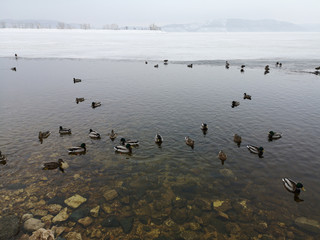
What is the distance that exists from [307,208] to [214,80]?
28632 millimetres

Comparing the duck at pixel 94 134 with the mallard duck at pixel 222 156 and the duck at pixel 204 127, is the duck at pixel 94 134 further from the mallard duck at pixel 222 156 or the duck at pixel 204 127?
the mallard duck at pixel 222 156

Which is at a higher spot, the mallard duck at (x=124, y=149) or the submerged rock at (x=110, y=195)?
the mallard duck at (x=124, y=149)

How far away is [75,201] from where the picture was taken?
1204 cm

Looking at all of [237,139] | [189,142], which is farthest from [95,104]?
[237,139]

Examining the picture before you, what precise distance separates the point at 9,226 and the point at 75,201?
2949 millimetres

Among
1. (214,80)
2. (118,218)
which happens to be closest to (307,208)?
(118,218)

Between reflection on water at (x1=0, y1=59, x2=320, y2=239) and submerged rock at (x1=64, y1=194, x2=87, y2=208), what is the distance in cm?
15

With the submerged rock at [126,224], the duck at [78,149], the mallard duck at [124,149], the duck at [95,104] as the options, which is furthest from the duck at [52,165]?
the duck at [95,104]

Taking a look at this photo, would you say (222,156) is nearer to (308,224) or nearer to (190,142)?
(190,142)

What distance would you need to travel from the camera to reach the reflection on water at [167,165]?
10.9 meters

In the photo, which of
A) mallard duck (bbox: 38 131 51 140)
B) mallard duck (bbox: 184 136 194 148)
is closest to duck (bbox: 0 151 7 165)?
mallard duck (bbox: 38 131 51 140)

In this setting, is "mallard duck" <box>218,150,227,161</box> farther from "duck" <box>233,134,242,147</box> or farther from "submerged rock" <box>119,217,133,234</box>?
"submerged rock" <box>119,217,133,234</box>

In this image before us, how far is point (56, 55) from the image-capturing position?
66.6m

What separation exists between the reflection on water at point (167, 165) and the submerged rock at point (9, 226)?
32.8 inches
